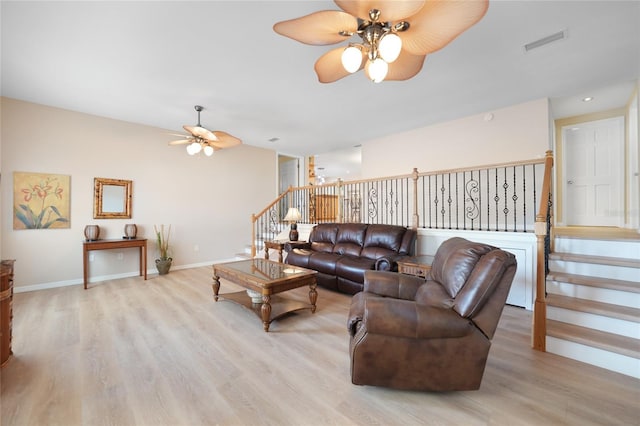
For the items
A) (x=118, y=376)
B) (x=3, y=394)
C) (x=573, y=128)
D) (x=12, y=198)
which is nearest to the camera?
(x=3, y=394)

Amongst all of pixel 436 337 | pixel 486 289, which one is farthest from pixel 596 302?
pixel 436 337

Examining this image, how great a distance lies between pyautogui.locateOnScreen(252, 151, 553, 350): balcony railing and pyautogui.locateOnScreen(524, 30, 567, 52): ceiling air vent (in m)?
1.13

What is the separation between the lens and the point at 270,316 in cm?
264

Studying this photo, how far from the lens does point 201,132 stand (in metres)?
3.65

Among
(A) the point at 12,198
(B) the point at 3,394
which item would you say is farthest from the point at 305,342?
(A) the point at 12,198

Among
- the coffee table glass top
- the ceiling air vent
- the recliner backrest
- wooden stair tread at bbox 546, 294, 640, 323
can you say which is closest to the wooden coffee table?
the coffee table glass top

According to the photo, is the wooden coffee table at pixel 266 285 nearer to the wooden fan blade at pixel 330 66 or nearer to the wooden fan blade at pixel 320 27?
the wooden fan blade at pixel 330 66

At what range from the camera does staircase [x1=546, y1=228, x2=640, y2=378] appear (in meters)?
1.95

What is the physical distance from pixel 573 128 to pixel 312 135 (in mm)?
5147

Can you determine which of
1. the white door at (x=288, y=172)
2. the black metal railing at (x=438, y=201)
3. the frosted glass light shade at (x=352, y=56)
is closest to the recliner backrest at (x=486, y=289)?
the frosted glass light shade at (x=352, y=56)

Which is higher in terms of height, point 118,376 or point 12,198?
point 12,198

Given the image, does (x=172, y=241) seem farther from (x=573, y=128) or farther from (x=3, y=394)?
(x=573, y=128)

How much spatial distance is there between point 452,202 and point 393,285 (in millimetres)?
3368

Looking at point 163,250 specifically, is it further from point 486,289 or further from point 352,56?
point 486,289
